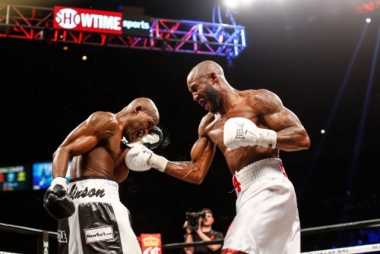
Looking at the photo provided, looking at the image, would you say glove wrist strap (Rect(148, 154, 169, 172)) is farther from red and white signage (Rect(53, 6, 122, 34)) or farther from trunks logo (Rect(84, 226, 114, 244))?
red and white signage (Rect(53, 6, 122, 34))

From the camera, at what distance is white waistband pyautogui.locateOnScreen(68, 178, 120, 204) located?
8.07 feet

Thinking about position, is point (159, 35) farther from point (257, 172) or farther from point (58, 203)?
point (58, 203)

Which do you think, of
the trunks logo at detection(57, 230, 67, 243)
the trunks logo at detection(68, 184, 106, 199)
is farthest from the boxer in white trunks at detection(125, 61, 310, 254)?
the trunks logo at detection(57, 230, 67, 243)

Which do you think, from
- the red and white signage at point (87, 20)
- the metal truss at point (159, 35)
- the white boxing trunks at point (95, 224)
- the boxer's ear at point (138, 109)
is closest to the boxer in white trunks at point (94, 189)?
the white boxing trunks at point (95, 224)

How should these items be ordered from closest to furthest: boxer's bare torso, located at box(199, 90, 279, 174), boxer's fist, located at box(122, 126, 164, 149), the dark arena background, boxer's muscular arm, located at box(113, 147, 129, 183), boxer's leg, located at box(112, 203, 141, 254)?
boxer's bare torso, located at box(199, 90, 279, 174), boxer's leg, located at box(112, 203, 141, 254), boxer's muscular arm, located at box(113, 147, 129, 183), boxer's fist, located at box(122, 126, 164, 149), the dark arena background

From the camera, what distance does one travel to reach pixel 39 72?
11.9 meters

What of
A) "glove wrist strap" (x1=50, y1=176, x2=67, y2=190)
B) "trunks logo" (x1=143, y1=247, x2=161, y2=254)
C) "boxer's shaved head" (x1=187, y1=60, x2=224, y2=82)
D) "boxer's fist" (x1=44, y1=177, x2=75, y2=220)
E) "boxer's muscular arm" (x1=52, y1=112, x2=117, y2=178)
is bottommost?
"trunks logo" (x1=143, y1=247, x2=161, y2=254)

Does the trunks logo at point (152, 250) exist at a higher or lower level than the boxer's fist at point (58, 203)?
lower

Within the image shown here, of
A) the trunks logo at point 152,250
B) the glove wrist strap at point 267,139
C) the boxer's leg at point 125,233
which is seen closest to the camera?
the glove wrist strap at point 267,139

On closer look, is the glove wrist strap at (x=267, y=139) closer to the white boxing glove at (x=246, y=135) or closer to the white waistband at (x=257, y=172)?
the white boxing glove at (x=246, y=135)

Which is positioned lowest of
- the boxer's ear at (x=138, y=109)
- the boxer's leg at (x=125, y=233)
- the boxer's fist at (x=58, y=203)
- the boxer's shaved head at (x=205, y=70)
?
the boxer's leg at (x=125, y=233)

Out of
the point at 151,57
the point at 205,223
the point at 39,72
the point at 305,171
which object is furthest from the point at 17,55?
the point at 205,223

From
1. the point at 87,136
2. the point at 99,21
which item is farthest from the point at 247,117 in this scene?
the point at 99,21

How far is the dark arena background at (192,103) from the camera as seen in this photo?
37.6 feet
